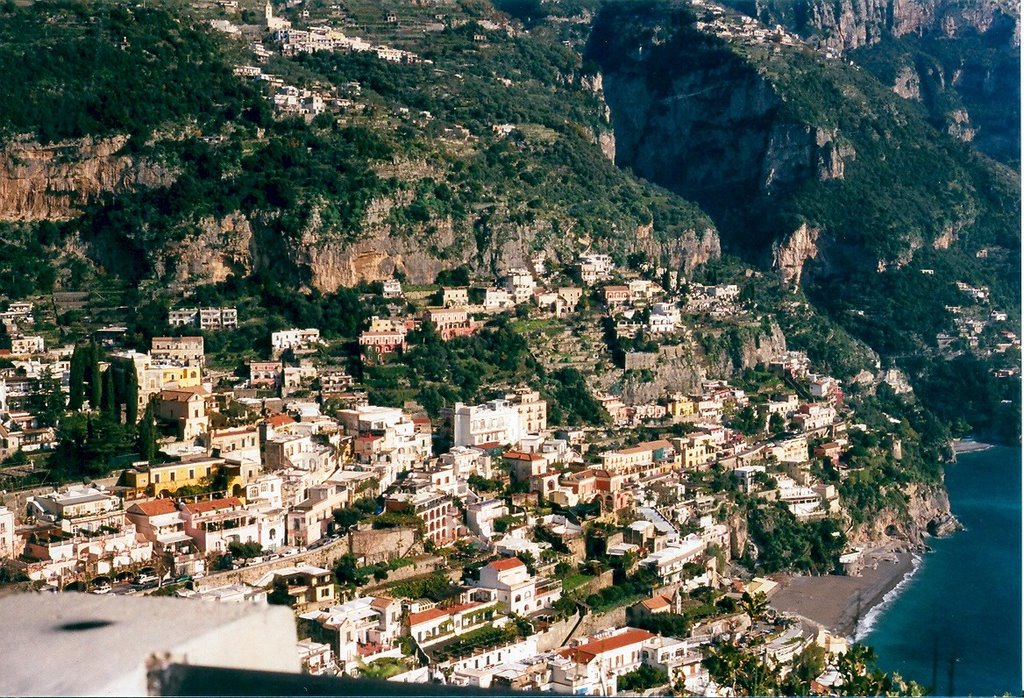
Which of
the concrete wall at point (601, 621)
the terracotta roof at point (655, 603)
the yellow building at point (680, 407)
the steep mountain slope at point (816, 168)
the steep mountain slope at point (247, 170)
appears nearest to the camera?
the concrete wall at point (601, 621)

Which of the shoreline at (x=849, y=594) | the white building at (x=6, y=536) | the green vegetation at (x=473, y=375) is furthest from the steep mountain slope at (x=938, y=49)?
the white building at (x=6, y=536)

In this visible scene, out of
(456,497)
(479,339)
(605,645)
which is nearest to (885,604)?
(456,497)

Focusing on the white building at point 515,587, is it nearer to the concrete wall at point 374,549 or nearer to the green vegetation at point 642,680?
the concrete wall at point 374,549

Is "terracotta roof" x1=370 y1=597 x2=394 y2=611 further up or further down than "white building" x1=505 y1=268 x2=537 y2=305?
further down

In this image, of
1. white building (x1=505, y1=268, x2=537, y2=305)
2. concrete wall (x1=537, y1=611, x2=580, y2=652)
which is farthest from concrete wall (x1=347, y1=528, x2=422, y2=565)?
white building (x1=505, y1=268, x2=537, y2=305)

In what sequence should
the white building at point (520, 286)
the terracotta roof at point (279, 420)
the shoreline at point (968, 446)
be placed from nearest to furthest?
the terracotta roof at point (279, 420) < the white building at point (520, 286) < the shoreline at point (968, 446)

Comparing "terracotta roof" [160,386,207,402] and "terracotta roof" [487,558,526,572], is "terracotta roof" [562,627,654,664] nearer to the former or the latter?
"terracotta roof" [487,558,526,572]
